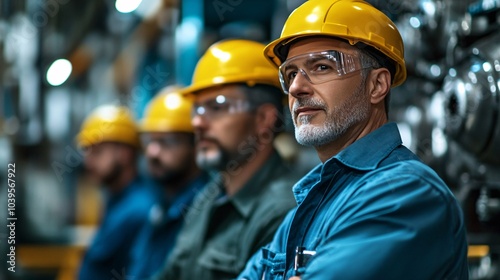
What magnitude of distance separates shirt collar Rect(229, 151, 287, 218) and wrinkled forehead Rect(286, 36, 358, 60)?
1065mm

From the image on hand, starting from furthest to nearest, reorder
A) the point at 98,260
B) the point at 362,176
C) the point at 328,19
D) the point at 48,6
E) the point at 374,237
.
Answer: the point at 48,6 < the point at 98,260 < the point at 328,19 < the point at 362,176 < the point at 374,237

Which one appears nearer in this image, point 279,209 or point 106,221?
point 279,209

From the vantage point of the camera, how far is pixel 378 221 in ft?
6.22

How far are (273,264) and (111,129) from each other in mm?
3833

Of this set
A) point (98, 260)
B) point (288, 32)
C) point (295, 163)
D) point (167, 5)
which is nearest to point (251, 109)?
point (288, 32)

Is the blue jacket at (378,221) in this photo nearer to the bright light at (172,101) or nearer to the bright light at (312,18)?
the bright light at (312,18)

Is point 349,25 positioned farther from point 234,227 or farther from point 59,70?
point 59,70

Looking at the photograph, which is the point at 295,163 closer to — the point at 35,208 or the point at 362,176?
the point at 35,208

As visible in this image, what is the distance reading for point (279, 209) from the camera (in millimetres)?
3082

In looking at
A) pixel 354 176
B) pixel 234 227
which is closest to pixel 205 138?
pixel 234 227

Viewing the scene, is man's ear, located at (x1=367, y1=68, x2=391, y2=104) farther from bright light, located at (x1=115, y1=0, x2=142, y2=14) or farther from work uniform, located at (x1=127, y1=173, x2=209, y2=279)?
bright light, located at (x1=115, y1=0, x2=142, y2=14)

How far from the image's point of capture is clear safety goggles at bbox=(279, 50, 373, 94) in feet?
7.54

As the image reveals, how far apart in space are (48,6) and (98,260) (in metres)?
2.93

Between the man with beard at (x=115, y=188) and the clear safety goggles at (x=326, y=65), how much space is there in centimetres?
A: 323
